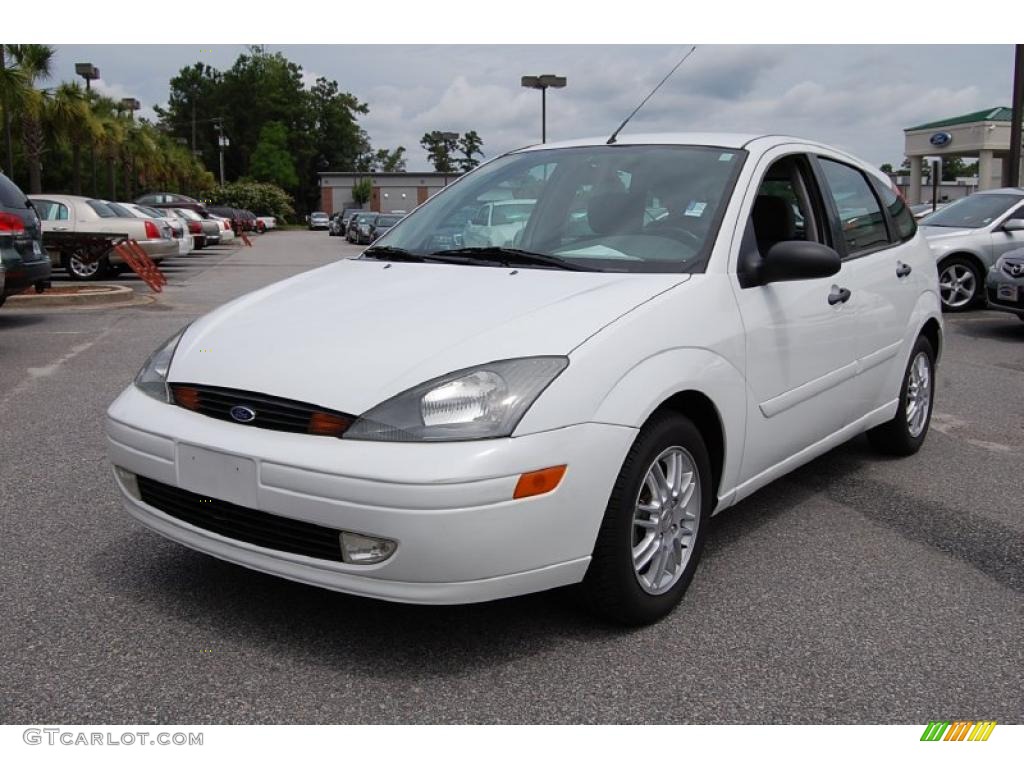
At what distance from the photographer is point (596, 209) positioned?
392 centimetres

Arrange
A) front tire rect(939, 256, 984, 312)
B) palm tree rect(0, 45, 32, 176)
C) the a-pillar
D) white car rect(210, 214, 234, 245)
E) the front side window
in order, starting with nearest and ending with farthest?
front tire rect(939, 256, 984, 312) < the front side window < palm tree rect(0, 45, 32, 176) < white car rect(210, 214, 234, 245) < the a-pillar

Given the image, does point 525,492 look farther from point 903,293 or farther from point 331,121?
point 331,121

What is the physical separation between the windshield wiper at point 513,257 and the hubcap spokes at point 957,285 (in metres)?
10.1

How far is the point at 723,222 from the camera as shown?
365 centimetres

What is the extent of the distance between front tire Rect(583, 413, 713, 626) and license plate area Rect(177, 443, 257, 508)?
3.35ft

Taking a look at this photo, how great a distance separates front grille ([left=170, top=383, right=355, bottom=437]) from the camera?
9.21 feet

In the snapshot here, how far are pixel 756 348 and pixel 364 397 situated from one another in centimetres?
154

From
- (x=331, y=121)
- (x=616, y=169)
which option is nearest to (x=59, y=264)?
(x=616, y=169)

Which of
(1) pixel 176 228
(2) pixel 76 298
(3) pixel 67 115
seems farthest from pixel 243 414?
(3) pixel 67 115

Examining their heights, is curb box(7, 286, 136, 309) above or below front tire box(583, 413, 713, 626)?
above

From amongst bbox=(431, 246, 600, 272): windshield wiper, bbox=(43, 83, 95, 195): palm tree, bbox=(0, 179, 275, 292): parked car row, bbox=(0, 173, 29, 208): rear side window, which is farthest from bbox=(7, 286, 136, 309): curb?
bbox=(43, 83, 95, 195): palm tree

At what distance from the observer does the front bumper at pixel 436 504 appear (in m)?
2.66

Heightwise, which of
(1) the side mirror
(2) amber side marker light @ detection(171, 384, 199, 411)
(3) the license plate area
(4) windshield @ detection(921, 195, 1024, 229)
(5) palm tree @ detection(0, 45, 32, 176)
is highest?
(5) palm tree @ detection(0, 45, 32, 176)

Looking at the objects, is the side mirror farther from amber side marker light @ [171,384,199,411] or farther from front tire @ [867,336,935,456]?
amber side marker light @ [171,384,199,411]
